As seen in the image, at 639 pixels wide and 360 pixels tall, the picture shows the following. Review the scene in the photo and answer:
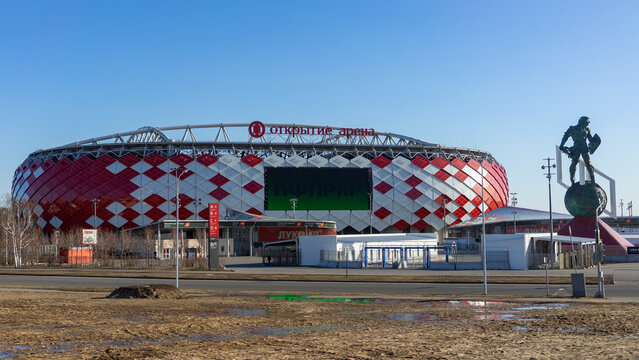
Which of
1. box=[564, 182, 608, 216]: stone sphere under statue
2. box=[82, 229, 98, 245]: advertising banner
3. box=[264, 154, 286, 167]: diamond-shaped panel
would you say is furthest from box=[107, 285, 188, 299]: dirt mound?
box=[264, 154, 286, 167]: diamond-shaped panel

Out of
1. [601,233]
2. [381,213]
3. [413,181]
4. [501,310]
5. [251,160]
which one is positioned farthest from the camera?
[413,181]

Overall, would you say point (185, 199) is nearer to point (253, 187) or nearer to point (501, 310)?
point (253, 187)

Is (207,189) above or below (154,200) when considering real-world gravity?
above

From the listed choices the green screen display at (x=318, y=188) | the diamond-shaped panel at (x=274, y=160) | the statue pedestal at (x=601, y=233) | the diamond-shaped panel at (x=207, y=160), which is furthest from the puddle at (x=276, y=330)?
the diamond-shaped panel at (x=274, y=160)

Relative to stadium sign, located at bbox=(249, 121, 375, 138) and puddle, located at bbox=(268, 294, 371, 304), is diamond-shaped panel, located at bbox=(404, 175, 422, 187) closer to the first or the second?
stadium sign, located at bbox=(249, 121, 375, 138)

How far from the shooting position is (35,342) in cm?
1650

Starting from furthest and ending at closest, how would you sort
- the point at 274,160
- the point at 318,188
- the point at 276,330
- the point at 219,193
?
1. the point at 318,188
2. the point at 274,160
3. the point at 219,193
4. the point at 276,330

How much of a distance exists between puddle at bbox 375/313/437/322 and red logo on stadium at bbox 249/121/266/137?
294ft

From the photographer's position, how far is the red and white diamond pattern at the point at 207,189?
110m

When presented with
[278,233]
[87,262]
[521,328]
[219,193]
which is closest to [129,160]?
[219,193]

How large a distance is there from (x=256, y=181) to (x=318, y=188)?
36.3ft

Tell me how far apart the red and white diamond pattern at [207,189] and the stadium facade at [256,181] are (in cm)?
17

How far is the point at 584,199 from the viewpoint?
231ft

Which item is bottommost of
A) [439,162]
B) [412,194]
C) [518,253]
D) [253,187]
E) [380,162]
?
[518,253]
